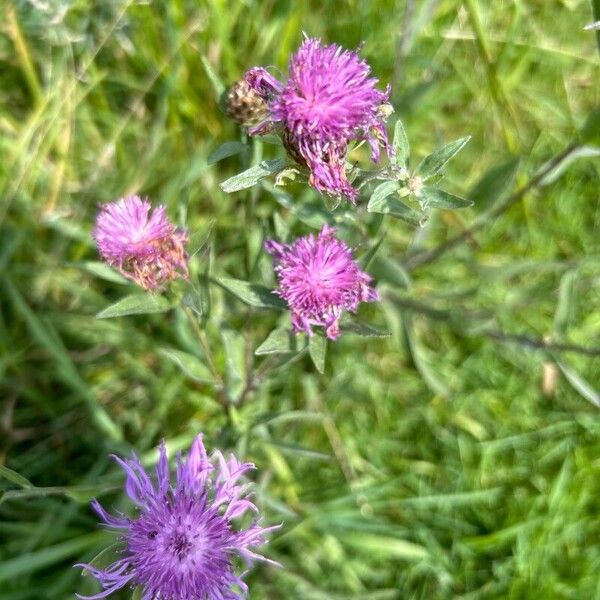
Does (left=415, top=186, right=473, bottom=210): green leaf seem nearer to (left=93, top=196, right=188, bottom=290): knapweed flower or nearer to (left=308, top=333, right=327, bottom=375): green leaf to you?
(left=308, top=333, right=327, bottom=375): green leaf

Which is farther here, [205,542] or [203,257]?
[203,257]

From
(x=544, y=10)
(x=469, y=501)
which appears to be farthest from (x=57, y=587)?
(x=544, y=10)

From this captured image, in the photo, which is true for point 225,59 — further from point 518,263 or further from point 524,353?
point 524,353

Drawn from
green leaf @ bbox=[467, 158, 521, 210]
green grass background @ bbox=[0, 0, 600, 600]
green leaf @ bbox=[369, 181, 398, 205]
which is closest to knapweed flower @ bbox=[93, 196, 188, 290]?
green leaf @ bbox=[369, 181, 398, 205]

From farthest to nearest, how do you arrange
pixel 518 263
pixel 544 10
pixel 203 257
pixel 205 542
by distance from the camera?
pixel 544 10
pixel 518 263
pixel 203 257
pixel 205 542

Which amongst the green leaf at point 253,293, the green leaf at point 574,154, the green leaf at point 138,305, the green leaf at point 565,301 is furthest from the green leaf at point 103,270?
the green leaf at point 565,301

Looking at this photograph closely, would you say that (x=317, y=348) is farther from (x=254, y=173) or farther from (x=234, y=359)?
(x=234, y=359)
